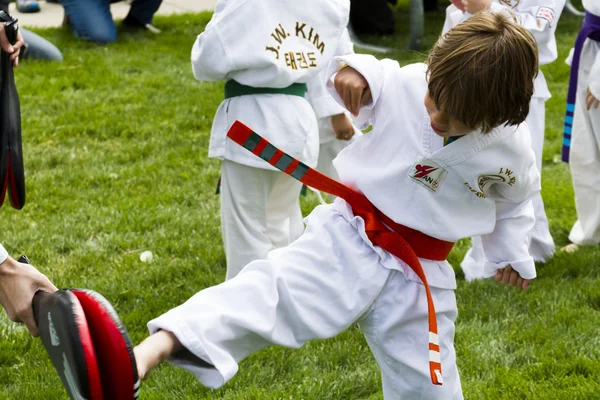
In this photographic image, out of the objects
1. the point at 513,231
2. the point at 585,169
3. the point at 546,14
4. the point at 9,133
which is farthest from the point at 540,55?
the point at 9,133

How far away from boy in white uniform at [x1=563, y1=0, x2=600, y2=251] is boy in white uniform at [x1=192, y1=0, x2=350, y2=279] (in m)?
1.55

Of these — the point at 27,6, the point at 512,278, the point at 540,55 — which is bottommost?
the point at 27,6

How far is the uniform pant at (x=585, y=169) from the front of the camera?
188 inches

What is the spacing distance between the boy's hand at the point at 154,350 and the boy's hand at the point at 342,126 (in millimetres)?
2015

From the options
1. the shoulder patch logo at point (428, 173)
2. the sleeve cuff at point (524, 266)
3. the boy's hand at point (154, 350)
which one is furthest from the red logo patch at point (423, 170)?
the boy's hand at point (154, 350)

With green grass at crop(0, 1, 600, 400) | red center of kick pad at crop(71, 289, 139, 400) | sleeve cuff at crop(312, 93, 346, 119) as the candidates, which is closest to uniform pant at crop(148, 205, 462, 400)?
red center of kick pad at crop(71, 289, 139, 400)

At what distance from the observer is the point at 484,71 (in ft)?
7.40

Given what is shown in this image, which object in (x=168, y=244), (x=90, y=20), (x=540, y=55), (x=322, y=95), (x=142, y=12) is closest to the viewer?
(x=322, y=95)

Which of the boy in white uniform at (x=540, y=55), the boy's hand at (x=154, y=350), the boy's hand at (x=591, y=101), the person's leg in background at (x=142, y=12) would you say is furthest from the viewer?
the person's leg in background at (x=142, y=12)

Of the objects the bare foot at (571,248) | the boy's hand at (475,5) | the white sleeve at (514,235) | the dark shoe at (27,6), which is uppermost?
the boy's hand at (475,5)

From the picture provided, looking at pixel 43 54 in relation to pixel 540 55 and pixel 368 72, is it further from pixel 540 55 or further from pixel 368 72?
pixel 368 72

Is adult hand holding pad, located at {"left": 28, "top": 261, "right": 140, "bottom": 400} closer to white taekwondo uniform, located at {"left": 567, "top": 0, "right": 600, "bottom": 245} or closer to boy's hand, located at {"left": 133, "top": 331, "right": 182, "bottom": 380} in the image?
boy's hand, located at {"left": 133, "top": 331, "right": 182, "bottom": 380}

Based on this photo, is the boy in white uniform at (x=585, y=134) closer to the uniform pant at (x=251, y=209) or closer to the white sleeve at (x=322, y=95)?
the white sleeve at (x=322, y=95)

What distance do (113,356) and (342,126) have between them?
7.47 ft
